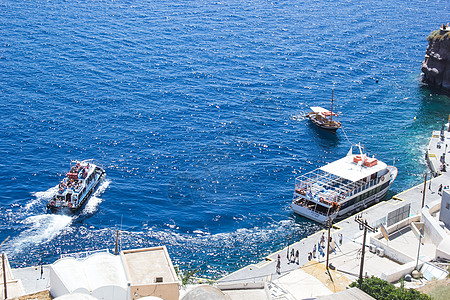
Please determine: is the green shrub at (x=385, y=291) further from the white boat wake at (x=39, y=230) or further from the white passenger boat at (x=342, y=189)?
the white boat wake at (x=39, y=230)

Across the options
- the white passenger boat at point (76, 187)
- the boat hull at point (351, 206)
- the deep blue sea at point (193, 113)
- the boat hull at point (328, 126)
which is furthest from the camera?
the boat hull at point (328, 126)

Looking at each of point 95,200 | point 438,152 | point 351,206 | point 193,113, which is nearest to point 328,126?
point 438,152

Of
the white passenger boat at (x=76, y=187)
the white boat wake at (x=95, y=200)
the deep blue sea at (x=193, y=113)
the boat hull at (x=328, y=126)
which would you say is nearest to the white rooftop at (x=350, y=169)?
the deep blue sea at (x=193, y=113)

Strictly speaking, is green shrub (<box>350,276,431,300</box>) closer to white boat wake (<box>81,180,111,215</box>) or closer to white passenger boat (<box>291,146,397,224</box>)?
white passenger boat (<box>291,146,397,224</box>)

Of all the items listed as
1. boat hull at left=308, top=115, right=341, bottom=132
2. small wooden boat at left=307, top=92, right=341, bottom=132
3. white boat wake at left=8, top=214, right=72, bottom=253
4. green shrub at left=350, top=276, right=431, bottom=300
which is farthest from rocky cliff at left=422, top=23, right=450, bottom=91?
white boat wake at left=8, top=214, right=72, bottom=253

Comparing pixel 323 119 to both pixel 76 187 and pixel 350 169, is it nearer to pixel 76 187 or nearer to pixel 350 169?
pixel 350 169

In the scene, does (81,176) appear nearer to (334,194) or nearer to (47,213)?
(47,213)
